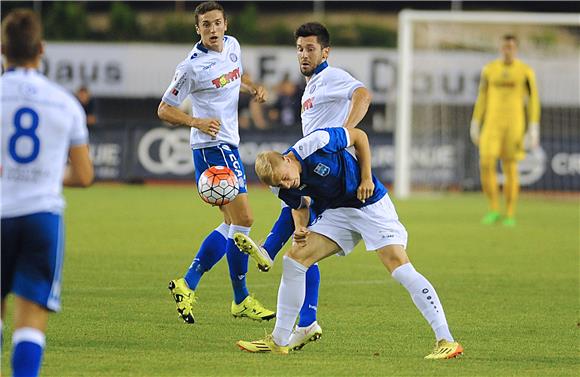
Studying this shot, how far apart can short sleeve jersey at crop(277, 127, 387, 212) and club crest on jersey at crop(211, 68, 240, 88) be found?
1.94 meters

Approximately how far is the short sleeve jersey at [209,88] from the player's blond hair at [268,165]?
2.26m

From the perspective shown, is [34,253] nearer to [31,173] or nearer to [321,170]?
[31,173]

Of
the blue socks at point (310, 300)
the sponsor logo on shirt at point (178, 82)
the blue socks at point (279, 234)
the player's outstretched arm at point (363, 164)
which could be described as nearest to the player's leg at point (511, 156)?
the blue socks at point (279, 234)

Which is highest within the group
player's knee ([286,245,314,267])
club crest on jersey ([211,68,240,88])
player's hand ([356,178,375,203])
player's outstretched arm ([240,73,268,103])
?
club crest on jersey ([211,68,240,88])

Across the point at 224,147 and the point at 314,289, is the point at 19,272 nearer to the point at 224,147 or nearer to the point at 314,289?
the point at 314,289

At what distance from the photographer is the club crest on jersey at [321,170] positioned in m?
7.21

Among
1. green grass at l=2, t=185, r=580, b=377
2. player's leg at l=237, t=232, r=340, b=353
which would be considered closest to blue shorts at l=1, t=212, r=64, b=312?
green grass at l=2, t=185, r=580, b=377

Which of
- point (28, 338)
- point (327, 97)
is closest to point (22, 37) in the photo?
point (28, 338)

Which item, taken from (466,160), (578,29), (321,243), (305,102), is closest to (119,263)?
(305,102)

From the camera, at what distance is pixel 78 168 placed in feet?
18.0

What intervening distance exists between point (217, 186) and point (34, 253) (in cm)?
342

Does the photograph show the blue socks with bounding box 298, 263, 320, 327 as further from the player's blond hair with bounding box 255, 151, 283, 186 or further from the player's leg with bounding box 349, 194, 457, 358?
the player's blond hair with bounding box 255, 151, 283, 186

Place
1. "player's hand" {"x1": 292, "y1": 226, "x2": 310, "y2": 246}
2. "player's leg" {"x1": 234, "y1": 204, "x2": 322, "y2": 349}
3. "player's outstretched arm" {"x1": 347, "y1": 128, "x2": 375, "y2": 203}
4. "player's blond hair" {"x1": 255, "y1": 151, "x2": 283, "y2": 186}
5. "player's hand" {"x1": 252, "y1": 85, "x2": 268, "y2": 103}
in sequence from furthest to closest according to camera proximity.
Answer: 1. "player's hand" {"x1": 252, "y1": 85, "x2": 268, "y2": 103}
2. "player's leg" {"x1": 234, "y1": 204, "x2": 322, "y2": 349}
3. "player's hand" {"x1": 292, "y1": 226, "x2": 310, "y2": 246}
4. "player's outstretched arm" {"x1": 347, "y1": 128, "x2": 375, "y2": 203}
5. "player's blond hair" {"x1": 255, "y1": 151, "x2": 283, "y2": 186}

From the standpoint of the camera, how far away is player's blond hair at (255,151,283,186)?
6949 millimetres
